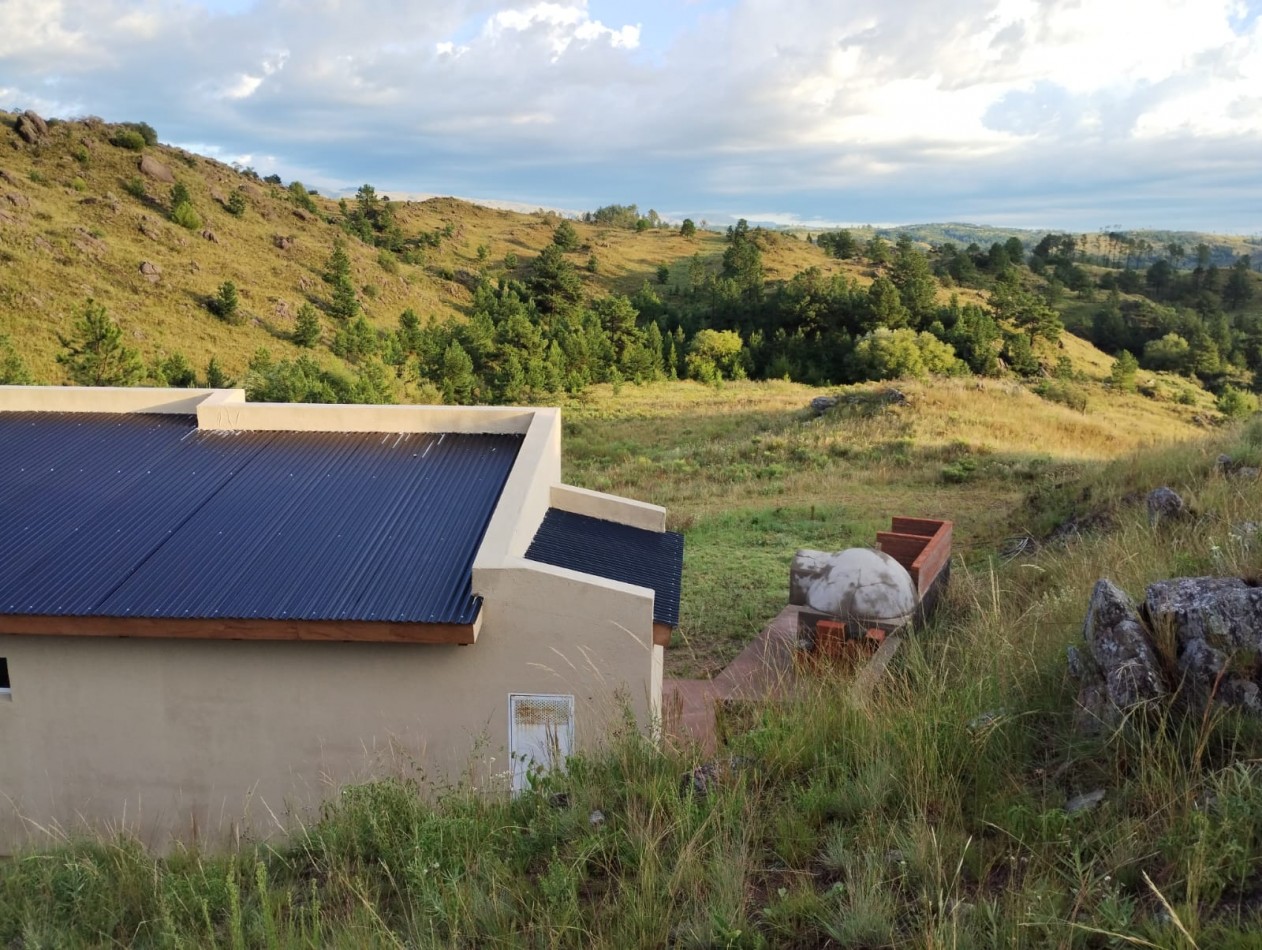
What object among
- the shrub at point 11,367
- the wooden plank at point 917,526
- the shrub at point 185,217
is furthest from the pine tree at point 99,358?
the wooden plank at point 917,526

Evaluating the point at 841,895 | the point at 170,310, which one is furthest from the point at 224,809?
the point at 170,310

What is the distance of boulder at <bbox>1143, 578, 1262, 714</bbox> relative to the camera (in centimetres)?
355

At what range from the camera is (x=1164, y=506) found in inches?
376

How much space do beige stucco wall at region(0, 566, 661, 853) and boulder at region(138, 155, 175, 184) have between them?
5702cm

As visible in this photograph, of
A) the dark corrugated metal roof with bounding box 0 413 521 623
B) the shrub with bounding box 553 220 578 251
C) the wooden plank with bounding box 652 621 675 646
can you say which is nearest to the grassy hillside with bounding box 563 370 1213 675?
the wooden plank with bounding box 652 621 675 646

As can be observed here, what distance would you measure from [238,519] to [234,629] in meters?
1.92

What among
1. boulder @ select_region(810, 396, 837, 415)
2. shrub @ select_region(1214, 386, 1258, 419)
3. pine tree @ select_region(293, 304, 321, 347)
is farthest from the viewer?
shrub @ select_region(1214, 386, 1258, 419)

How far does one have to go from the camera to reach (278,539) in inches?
311

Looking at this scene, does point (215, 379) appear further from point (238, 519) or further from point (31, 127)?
point (31, 127)

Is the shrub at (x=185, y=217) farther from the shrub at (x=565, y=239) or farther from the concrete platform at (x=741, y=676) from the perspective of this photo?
the concrete platform at (x=741, y=676)

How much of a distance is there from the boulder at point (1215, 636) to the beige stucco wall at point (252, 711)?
3.90 meters

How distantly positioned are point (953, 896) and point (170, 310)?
44984mm

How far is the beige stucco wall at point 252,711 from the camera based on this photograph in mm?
6867

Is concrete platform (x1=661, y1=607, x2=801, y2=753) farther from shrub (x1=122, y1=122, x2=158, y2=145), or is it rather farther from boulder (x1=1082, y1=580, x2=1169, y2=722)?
shrub (x1=122, y1=122, x2=158, y2=145)
